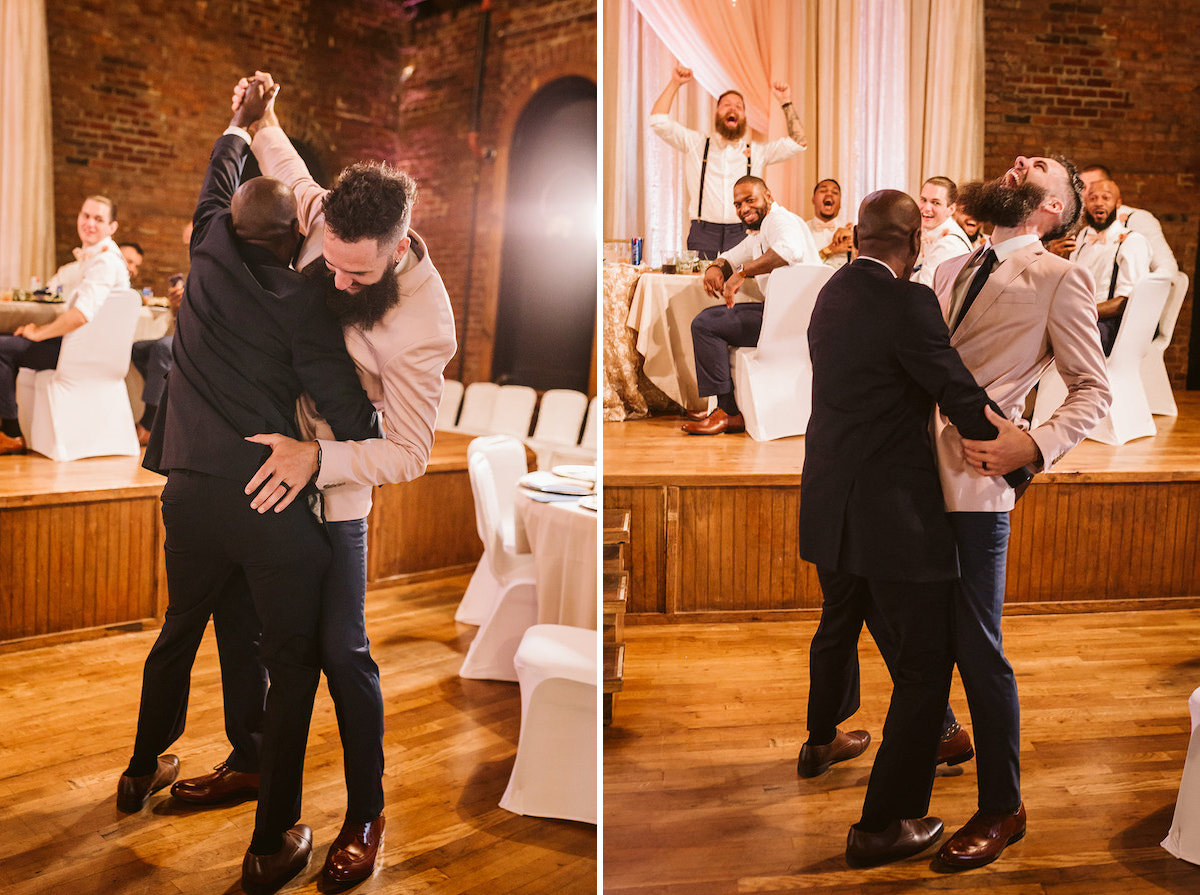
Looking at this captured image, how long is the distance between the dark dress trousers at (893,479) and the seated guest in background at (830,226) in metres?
0.07

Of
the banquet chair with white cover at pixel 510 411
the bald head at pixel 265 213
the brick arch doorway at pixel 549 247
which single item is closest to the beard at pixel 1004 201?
the bald head at pixel 265 213

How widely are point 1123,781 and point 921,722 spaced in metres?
0.52

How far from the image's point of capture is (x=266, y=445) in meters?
1.56

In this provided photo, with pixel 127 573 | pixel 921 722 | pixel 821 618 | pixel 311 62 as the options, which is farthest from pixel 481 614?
pixel 311 62

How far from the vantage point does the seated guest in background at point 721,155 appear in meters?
1.79

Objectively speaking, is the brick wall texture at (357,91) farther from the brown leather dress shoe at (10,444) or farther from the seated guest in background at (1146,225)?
the brown leather dress shoe at (10,444)

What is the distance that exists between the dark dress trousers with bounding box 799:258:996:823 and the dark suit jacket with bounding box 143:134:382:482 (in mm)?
898

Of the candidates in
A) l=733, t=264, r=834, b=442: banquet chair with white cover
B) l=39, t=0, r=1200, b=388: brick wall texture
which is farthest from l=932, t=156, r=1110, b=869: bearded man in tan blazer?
l=733, t=264, r=834, b=442: banquet chair with white cover

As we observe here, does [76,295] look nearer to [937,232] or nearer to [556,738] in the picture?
[556,738]

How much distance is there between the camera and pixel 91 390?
6.20ft

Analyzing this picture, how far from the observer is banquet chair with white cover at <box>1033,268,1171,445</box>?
2.05 m

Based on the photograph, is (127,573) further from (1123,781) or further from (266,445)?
(1123,781)

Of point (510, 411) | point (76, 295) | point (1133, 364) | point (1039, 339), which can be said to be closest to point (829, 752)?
point (1039, 339)

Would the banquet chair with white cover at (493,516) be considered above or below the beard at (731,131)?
below
